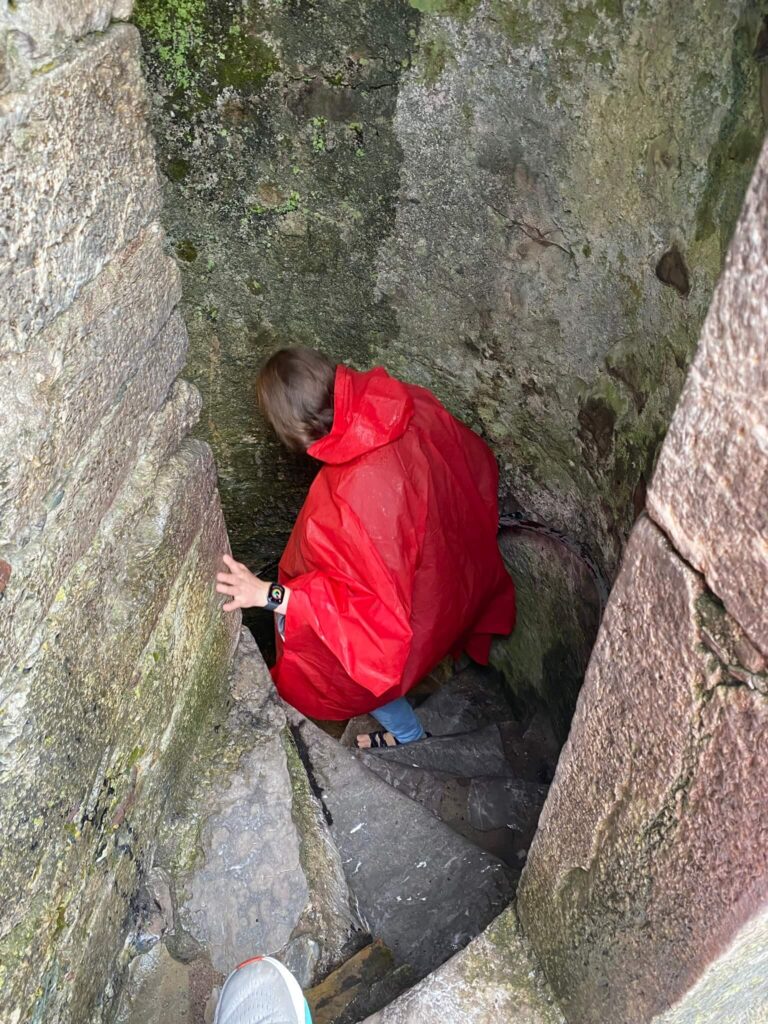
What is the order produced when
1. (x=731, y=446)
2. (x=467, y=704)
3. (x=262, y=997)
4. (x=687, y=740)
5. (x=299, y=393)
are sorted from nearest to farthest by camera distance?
(x=731, y=446)
(x=687, y=740)
(x=262, y=997)
(x=299, y=393)
(x=467, y=704)

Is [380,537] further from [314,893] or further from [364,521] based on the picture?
[314,893]

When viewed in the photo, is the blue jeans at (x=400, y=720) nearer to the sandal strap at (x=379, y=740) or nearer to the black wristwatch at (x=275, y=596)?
the sandal strap at (x=379, y=740)

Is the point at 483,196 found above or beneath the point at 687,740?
above

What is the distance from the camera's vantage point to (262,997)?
1.58 m

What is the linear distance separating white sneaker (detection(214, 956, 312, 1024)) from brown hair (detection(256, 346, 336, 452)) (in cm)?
131

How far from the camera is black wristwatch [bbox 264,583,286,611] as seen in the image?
2.29 meters

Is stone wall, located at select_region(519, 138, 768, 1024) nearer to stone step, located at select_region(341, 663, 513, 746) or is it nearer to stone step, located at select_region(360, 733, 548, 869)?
stone step, located at select_region(360, 733, 548, 869)

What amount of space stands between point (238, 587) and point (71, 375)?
99 centimetres

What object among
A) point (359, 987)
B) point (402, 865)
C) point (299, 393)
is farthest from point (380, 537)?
point (359, 987)

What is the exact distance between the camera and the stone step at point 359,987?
1835mm

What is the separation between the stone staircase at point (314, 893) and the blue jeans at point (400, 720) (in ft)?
2.58

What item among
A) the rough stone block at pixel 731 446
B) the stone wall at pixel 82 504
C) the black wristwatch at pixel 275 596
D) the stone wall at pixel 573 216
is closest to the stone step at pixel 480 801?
the black wristwatch at pixel 275 596

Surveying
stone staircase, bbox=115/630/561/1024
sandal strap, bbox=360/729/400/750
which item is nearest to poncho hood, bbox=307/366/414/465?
stone staircase, bbox=115/630/561/1024

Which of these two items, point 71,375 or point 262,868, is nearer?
point 71,375
